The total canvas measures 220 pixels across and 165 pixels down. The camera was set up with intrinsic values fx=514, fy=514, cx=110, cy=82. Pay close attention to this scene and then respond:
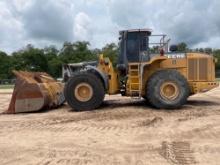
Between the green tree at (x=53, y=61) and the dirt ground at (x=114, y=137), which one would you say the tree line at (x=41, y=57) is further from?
the dirt ground at (x=114, y=137)

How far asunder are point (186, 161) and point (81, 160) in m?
1.59

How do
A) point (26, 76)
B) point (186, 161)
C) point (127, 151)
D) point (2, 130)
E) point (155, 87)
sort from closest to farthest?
1. point (186, 161)
2. point (127, 151)
3. point (2, 130)
4. point (155, 87)
5. point (26, 76)

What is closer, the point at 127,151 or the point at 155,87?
the point at 127,151

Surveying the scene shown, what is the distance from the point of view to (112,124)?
40.0ft

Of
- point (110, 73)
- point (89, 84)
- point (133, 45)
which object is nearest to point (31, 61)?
point (133, 45)

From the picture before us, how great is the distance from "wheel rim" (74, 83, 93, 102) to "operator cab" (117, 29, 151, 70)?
1397 mm

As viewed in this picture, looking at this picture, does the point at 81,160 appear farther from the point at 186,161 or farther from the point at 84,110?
the point at 84,110

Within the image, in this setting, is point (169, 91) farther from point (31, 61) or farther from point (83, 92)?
point (31, 61)

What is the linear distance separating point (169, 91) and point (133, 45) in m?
1.92

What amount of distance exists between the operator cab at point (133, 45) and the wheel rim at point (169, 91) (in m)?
1.28

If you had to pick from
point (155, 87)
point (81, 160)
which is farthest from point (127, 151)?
point (155, 87)

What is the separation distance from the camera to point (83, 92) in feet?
51.7

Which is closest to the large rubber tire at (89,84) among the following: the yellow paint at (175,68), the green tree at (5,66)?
the yellow paint at (175,68)

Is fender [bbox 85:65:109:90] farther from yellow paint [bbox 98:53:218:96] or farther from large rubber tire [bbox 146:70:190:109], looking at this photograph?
large rubber tire [bbox 146:70:190:109]
